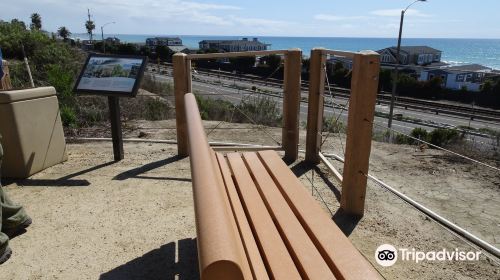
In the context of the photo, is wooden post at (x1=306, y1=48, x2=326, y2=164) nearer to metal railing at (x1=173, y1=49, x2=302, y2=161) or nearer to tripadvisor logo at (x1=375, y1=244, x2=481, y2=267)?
metal railing at (x1=173, y1=49, x2=302, y2=161)

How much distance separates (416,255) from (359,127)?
120 centimetres

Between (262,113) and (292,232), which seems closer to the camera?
(292,232)

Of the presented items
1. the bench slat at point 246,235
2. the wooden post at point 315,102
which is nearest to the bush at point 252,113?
the wooden post at point 315,102

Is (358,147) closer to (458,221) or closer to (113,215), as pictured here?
(458,221)

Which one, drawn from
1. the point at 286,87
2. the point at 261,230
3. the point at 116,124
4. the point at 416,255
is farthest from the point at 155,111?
the point at 261,230

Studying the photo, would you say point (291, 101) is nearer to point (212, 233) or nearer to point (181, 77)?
point (181, 77)

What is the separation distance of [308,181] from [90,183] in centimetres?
275

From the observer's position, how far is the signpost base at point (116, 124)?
553 centimetres

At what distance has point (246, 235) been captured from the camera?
2037mm

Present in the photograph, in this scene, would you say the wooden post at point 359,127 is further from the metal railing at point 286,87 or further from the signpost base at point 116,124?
the signpost base at point 116,124

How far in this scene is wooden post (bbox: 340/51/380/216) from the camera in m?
3.51

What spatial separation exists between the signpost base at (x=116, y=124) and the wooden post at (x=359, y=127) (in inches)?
132

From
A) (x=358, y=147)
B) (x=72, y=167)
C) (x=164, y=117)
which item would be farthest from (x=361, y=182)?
(x=164, y=117)

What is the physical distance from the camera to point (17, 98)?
16.0 feet
